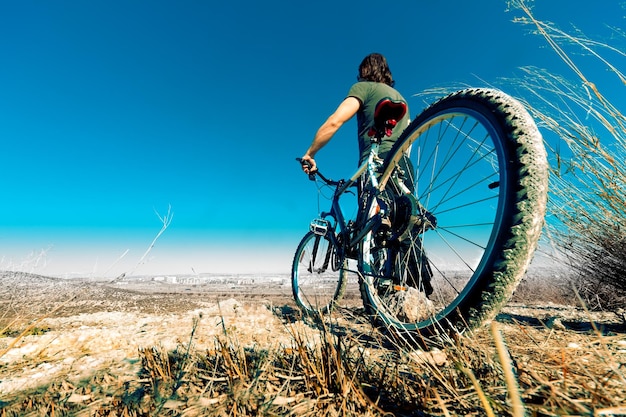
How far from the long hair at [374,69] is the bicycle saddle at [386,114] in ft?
3.17

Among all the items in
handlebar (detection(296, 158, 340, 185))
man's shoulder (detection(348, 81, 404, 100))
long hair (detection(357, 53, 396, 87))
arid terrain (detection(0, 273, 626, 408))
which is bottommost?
arid terrain (detection(0, 273, 626, 408))

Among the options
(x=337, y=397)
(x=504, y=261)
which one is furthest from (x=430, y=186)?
(x=337, y=397)

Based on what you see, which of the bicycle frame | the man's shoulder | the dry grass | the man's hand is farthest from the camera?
the man's hand

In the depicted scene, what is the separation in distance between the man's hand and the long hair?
1.01 metres

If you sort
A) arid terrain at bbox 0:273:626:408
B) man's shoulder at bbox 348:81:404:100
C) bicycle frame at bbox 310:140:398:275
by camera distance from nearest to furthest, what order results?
arid terrain at bbox 0:273:626:408 → bicycle frame at bbox 310:140:398:275 → man's shoulder at bbox 348:81:404:100

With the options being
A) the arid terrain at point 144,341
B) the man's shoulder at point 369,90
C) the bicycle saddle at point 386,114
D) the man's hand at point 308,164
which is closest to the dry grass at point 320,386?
the arid terrain at point 144,341

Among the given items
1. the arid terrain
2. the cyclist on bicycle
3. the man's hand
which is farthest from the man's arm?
the arid terrain

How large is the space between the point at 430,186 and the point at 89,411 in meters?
2.03

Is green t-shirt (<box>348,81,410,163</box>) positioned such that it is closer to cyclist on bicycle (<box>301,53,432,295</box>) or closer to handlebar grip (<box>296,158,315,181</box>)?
cyclist on bicycle (<box>301,53,432,295</box>)

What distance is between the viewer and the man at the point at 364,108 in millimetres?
2709

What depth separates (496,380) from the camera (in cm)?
77

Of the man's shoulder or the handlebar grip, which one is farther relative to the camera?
the handlebar grip

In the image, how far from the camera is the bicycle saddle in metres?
2.25

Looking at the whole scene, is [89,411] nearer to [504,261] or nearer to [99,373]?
[99,373]
